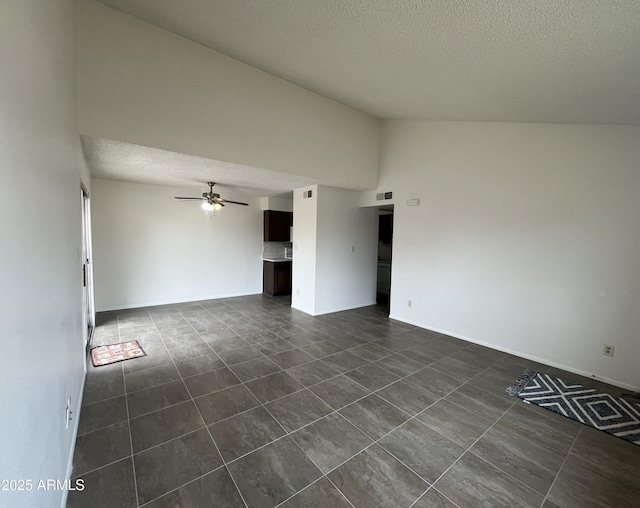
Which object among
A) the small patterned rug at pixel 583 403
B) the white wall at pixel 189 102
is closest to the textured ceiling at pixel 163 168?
the white wall at pixel 189 102

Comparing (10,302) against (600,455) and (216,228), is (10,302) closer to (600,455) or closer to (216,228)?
(600,455)

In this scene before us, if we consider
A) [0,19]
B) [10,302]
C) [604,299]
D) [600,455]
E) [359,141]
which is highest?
[359,141]

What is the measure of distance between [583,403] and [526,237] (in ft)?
6.32

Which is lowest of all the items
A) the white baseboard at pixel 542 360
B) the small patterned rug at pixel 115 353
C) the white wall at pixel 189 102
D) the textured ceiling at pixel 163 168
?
the white baseboard at pixel 542 360

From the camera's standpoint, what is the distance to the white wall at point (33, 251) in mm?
837

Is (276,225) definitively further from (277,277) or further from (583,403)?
(583,403)

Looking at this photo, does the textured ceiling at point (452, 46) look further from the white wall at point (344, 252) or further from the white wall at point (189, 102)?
the white wall at point (344, 252)

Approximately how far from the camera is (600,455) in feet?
6.58

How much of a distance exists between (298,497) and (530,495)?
1438mm

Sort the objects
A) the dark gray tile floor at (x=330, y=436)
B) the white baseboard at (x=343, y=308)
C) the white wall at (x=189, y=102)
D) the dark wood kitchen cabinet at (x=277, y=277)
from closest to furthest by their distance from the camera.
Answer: the dark gray tile floor at (x=330, y=436) → the white wall at (x=189, y=102) → the white baseboard at (x=343, y=308) → the dark wood kitchen cabinet at (x=277, y=277)

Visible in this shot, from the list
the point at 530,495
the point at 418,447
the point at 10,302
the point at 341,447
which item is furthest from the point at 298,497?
the point at 10,302

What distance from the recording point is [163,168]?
3816mm

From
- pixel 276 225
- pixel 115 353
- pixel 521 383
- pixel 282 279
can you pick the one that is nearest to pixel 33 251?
pixel 115 353

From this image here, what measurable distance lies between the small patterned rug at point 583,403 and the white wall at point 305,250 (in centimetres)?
333
